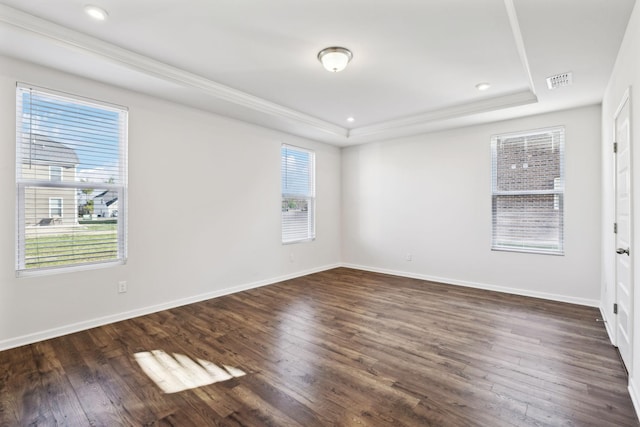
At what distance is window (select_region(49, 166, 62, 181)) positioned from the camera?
293 centimetres

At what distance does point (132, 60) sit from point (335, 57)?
1.88 metres

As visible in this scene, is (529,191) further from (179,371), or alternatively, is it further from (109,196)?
(109,196)

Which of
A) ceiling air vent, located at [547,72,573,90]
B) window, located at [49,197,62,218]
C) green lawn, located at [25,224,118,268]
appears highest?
ceiling air vent, located at [547,72,573,90]

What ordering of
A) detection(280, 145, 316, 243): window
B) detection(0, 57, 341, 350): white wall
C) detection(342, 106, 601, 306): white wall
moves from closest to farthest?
detection(0, 57, 341, 350): white wall → detection(342, 106, 601, 306): white wall → detection(280, 145, 316, 243): window

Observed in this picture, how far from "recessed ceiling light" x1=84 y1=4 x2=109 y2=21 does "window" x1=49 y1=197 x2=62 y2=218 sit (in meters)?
1.69

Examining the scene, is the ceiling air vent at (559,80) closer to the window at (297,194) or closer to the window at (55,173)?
the window at (297,194)

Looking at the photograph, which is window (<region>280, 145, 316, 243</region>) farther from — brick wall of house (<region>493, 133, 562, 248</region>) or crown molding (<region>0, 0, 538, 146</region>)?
brick wall of house (<region>493, 133, 562, 248</region>)

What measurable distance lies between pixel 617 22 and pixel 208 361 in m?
3.83

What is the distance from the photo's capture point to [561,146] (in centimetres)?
406

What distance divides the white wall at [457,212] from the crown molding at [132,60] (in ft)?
7.32

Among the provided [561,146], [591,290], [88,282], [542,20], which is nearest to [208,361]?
[88,282]

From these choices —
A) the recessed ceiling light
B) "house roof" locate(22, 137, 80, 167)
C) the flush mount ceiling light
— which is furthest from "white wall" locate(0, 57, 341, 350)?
the flush mount ceiling light

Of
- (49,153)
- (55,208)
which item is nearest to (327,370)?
(55,208)

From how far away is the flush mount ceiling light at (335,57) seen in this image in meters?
2.78
